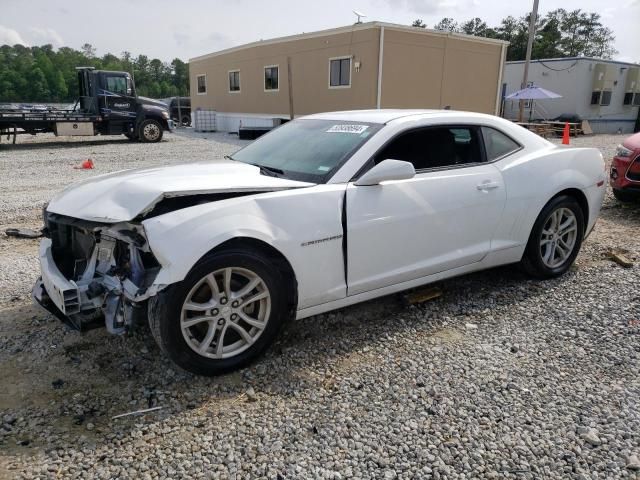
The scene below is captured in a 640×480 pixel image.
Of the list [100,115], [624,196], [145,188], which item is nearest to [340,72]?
[100,115]

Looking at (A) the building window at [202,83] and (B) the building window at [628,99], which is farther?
(A) the building window at [202,83]

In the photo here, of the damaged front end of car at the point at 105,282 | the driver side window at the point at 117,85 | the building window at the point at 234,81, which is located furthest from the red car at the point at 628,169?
the building window at the point at 234,81

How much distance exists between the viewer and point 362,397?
111 inches

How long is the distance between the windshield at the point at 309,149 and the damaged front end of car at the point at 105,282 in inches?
Result: 44.8

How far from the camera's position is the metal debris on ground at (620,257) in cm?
494

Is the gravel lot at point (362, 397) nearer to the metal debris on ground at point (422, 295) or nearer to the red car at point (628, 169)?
the metal debris on ground at point (422, 295)

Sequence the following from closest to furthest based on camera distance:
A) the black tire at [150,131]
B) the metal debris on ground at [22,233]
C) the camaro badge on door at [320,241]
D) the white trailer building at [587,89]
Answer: the camaro badge on door at [320,241]
the metal debris on ground at [22,233]
the black tire at [150,131]
the white trailer building at [587,89]

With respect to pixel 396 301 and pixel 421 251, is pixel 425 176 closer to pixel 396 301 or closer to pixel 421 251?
pixel 421 251

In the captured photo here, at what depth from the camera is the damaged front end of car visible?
2.76 meters

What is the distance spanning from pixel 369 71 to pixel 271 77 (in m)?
6.53

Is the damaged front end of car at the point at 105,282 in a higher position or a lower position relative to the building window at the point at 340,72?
lower

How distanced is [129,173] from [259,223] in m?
1.22

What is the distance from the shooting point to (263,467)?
2.29m

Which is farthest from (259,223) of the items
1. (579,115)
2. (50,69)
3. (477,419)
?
(50,69)
